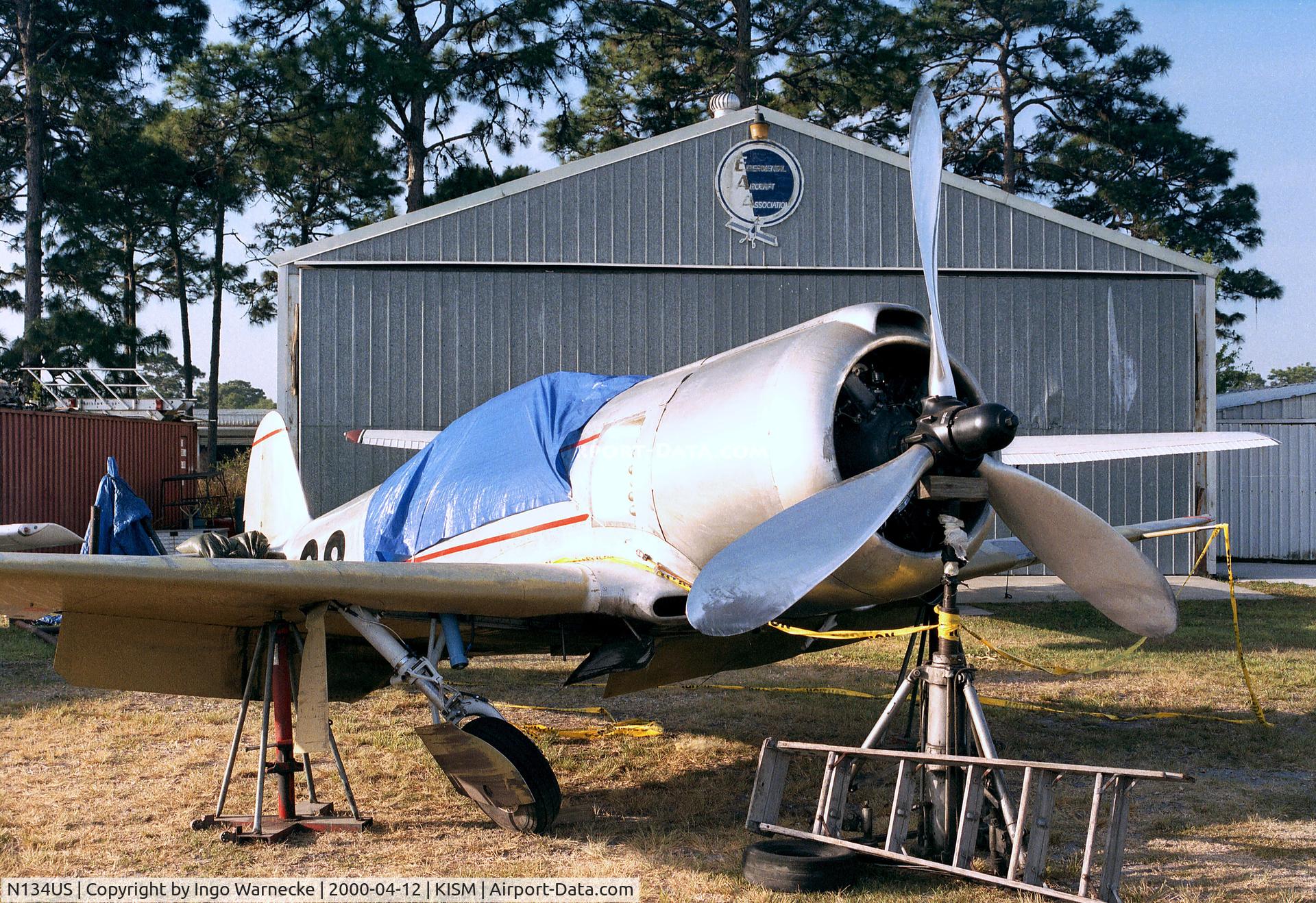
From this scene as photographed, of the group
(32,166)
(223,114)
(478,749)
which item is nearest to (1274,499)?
(478,749)

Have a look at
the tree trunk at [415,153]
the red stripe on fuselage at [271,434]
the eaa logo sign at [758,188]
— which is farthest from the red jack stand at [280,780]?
the tree trunk at [415,153]

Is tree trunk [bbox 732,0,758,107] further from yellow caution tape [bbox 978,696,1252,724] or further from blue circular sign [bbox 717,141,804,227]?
yellow caution tape [bbox 978,696,1252,724]

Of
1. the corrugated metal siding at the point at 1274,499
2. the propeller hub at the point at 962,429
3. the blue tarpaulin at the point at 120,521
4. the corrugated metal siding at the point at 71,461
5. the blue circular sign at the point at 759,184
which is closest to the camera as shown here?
the propeller hub at the point at 962,429

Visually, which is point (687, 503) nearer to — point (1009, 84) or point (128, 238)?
point (1009, 84)

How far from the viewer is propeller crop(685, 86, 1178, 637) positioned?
11.9 feet

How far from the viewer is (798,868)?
13.3ft

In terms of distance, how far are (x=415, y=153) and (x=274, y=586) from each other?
65.8 ft

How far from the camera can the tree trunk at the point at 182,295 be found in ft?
96.7

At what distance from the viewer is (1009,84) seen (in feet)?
86.8

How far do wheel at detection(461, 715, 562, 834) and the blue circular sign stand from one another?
9548 millimetres

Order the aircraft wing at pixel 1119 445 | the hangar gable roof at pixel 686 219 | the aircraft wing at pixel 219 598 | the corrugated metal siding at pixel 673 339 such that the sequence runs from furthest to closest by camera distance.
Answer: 1. the hangar gable roof at pixel 686 219
2. the corrugated metal siding at pixel 673 339
3. the aircraft wing at pixel 1119 445
4. the aircraft wing at pixel 219 598

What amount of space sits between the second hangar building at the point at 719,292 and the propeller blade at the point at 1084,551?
28.6ft

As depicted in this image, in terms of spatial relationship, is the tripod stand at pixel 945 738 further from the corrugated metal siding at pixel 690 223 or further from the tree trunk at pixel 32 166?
the tree trunk at pixel 32 166

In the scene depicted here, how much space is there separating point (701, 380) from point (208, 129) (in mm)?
23223
